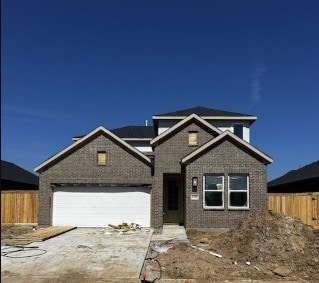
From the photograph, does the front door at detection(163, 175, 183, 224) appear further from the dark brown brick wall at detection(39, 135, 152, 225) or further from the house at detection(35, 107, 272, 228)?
the dark brown brick wall at detection(39, 135, 152, 225)

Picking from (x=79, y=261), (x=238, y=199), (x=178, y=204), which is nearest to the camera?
(x=79, y=261)

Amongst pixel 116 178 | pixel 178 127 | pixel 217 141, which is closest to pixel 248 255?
pixel 217 141

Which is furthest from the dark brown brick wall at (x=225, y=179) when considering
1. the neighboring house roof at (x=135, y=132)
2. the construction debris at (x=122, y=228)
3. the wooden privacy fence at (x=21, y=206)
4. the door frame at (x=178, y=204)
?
the neighboring house roof at (x=135, y=132)

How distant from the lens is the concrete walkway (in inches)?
709

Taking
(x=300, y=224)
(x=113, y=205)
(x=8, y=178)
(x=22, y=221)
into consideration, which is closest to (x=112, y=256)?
(x=300, y=224)

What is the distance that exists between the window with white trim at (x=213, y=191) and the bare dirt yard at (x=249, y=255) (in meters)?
1.89

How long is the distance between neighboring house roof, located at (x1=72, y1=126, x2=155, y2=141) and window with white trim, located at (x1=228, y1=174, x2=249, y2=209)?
43.3 feet

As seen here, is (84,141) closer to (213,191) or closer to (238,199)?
(213,191)

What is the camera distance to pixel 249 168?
21.2 metres

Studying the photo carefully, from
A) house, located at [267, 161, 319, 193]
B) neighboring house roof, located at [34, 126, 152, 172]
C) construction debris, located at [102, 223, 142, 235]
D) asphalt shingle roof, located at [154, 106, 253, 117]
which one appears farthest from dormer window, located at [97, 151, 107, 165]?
house, located at [267, 161, 319, 193]

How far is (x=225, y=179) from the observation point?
831 inches

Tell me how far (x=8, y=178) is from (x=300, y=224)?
2193 centimetres

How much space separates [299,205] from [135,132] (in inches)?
662

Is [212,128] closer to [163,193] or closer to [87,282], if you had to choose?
[163,193]
